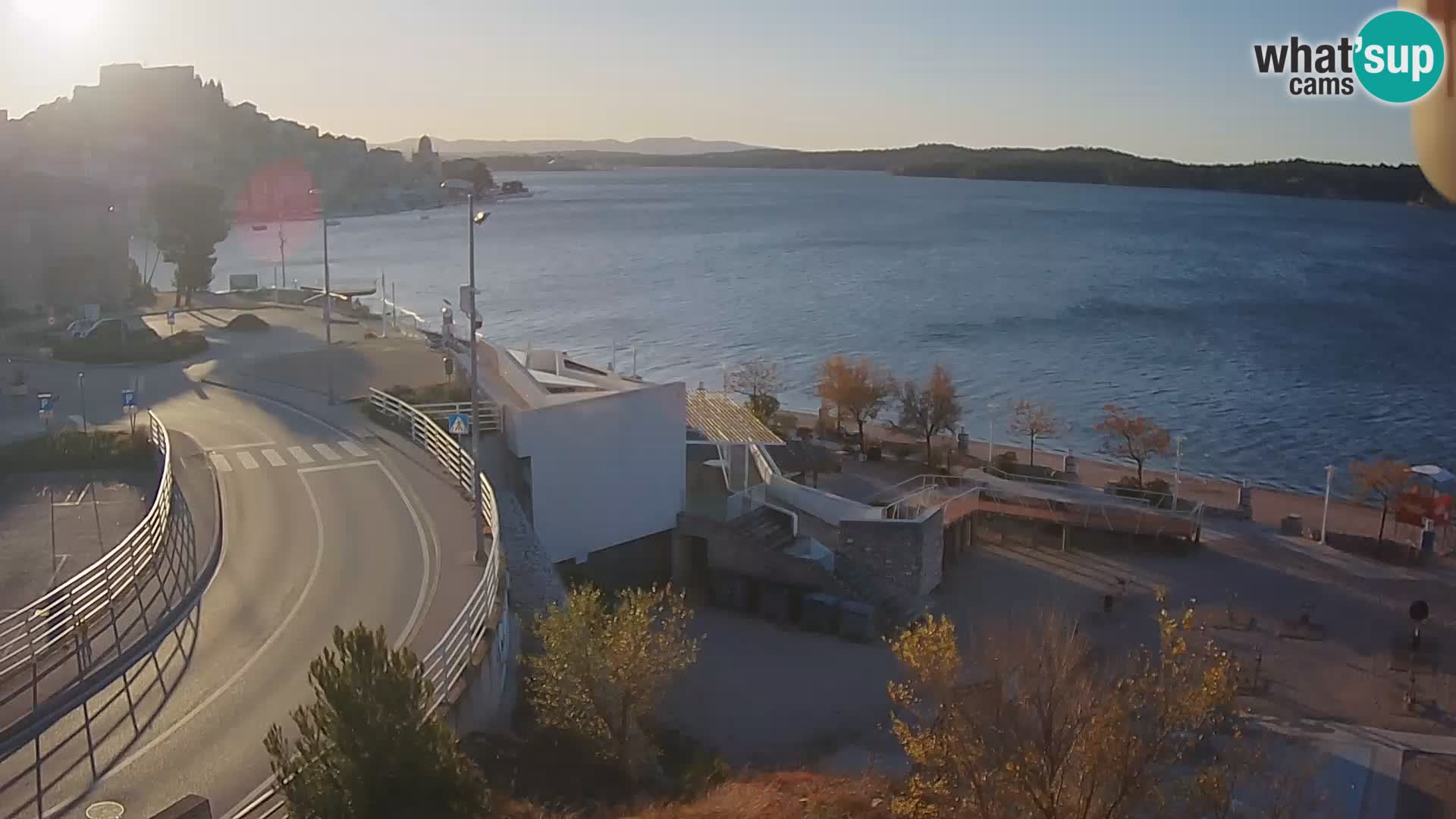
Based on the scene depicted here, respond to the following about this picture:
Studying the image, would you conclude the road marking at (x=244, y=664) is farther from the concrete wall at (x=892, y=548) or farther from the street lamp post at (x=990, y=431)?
the street lamp post at (x=990, y=431)

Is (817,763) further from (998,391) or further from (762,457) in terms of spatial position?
(998,391)

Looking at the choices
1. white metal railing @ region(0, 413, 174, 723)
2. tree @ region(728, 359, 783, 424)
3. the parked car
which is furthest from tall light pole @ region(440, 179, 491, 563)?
the parked car

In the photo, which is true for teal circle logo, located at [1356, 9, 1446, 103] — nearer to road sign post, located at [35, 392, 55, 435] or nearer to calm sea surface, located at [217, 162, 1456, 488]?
road sign post, located at [35, 392, 55, 435]

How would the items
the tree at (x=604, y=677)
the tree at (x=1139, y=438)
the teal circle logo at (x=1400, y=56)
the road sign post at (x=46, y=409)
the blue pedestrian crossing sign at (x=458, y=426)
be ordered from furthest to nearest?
the tree at (x=1139, y=438), the road sign post at (x=46, y=409), the blue pedestrian crossing sign at (x=458, y=426), the tree at (x=604, y=677), the teal circle logo at (x=1400, y=56)

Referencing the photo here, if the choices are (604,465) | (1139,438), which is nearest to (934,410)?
(1139,438)

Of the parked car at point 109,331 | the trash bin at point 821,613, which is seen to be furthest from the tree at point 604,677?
the parked car at point 109,331
